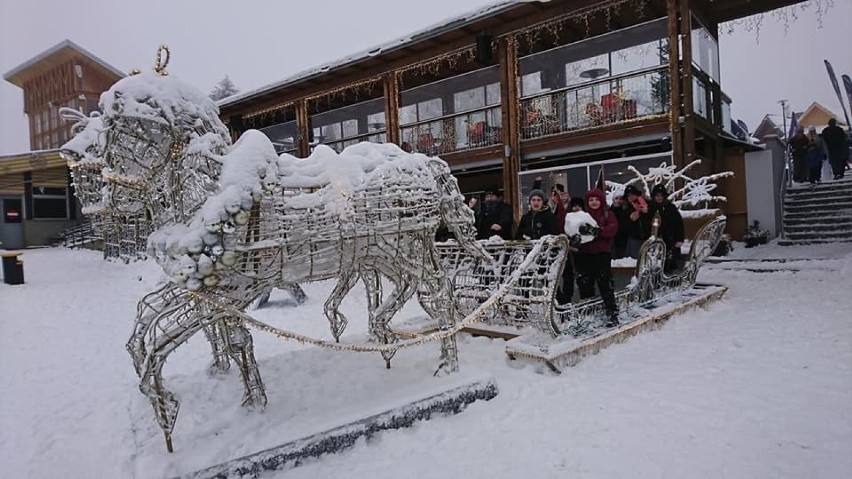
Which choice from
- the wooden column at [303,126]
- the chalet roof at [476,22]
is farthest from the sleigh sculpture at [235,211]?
the wooden column at [303,126]

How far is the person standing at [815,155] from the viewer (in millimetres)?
14758

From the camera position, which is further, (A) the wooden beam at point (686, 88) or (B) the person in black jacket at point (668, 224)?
(A) the wooden beam at point (686, 88)

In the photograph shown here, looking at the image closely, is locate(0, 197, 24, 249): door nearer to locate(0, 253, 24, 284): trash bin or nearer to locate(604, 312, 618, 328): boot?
locate(0, 253, 24, 284): trash bin

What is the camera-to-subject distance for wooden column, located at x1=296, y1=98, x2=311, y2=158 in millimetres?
17750

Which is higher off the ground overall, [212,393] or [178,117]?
[178,117]

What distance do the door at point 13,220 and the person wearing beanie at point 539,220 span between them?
21.8m

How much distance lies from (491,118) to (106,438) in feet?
42.2

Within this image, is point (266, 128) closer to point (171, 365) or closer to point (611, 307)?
point (171, 365)

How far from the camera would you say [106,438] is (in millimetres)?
3836

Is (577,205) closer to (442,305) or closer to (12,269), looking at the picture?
(442,305)

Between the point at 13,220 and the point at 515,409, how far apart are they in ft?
79.0

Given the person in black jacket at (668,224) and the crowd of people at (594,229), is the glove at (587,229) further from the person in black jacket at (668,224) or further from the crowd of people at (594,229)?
the person in black jacket at (668,224)

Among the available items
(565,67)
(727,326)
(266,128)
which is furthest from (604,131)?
(266,128)

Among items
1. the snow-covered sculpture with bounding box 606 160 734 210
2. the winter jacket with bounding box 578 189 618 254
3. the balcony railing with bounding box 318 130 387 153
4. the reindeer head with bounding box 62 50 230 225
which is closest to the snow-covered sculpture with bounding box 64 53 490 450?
the reindeer head with bounding box 62 50 230 225
